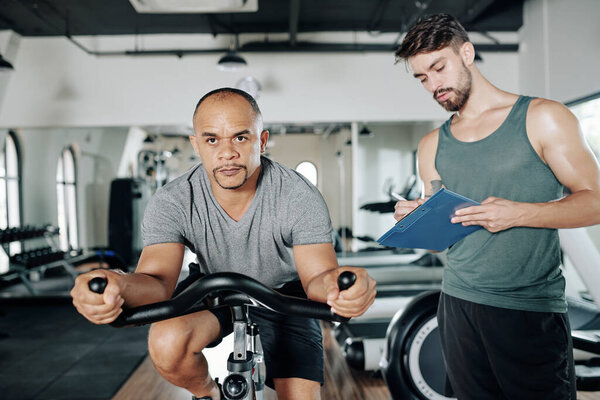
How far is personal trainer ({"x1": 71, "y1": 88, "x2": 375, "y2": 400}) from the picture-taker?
1169mm

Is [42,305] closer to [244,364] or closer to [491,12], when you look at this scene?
[244,364]

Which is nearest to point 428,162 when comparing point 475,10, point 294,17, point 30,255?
point 294,17

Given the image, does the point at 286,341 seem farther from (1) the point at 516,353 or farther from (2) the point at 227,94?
(2) the point at 227,94

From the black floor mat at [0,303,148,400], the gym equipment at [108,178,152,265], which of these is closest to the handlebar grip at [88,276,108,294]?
the black floor mat at [0,303,148,400]

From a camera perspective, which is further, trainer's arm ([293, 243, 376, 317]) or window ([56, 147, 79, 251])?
window ([56, 147, 79, 251])

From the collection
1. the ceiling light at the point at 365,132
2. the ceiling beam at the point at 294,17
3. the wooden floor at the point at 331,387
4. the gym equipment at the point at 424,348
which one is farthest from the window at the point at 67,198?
the gym equipment at the point at 424,348

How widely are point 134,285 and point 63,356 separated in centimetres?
268

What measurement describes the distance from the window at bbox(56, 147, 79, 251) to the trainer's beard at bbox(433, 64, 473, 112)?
215 inches

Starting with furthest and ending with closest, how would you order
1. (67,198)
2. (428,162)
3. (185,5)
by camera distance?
(67,198), (185,5), (428,162)

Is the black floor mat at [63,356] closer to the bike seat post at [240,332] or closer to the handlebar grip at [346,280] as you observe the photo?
the bike seat post at [240,332]

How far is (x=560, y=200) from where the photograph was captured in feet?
3.67

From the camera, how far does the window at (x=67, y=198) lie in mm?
5869

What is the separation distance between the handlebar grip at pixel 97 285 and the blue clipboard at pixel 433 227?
717mm

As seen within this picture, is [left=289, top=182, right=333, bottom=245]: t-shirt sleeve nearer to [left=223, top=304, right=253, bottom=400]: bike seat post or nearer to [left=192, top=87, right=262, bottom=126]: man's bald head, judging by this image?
[left=192, top=87, right=262, bottom=126]: man's bald head
